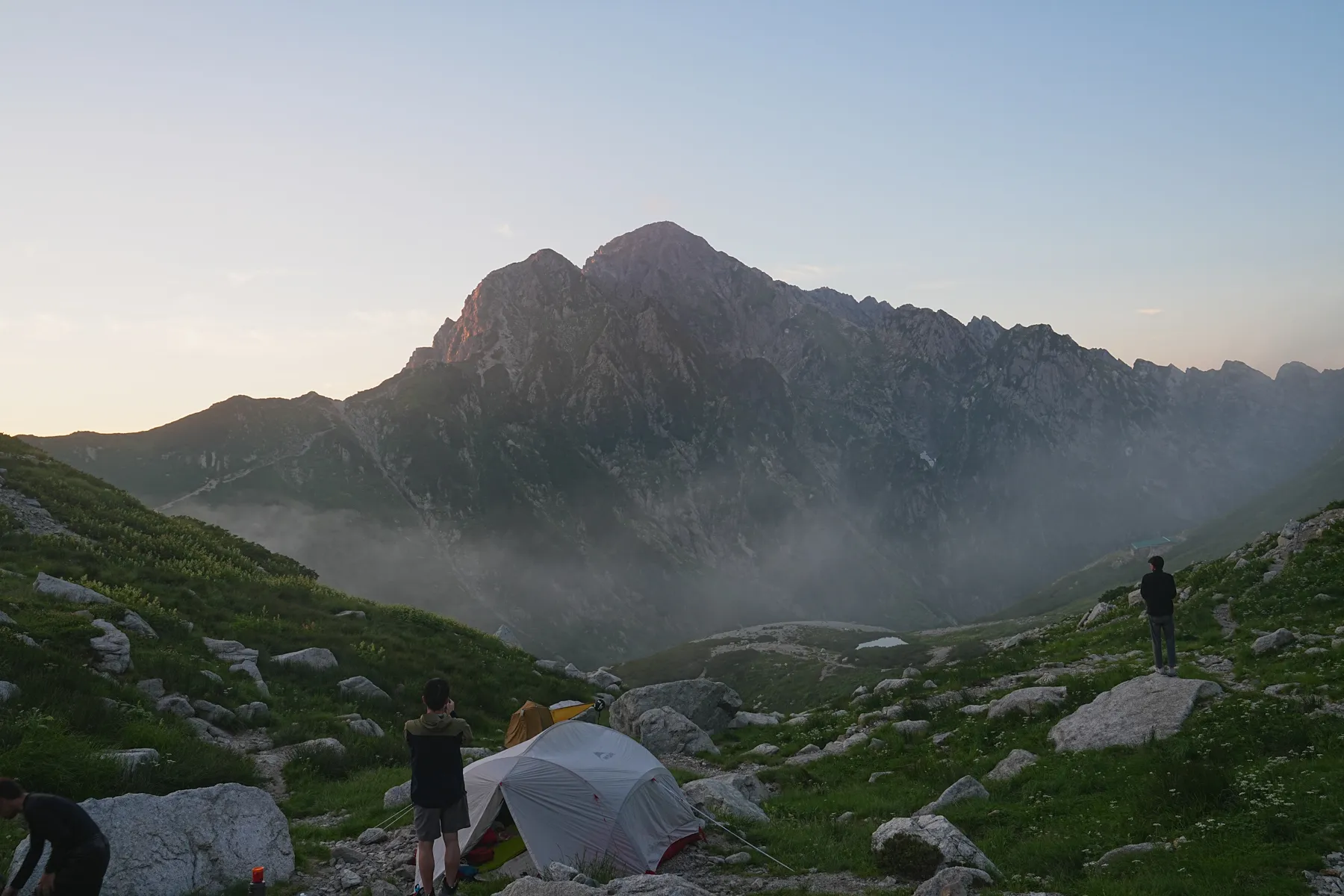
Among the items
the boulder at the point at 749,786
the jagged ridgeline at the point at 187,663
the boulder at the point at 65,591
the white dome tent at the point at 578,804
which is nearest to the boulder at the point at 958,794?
the boulder at the point at 749,786

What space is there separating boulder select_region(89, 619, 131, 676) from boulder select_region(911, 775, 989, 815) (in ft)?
A: 72.7

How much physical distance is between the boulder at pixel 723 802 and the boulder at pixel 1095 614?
27118 mm

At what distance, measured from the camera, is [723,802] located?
2002 cm

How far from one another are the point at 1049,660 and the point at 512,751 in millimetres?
23553

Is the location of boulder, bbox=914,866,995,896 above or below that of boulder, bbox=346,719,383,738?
below

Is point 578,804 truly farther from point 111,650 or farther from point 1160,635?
point 1160,635

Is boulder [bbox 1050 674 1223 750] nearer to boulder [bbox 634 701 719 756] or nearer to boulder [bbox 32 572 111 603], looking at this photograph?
boulder [bbox 634 701 719 756]


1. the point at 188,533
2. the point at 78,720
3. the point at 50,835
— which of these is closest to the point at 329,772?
the point at 78,720

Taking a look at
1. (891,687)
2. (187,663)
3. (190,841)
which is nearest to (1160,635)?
(891,687)

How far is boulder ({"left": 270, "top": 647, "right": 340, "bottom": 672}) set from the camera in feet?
102

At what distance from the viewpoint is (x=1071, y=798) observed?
1684cm

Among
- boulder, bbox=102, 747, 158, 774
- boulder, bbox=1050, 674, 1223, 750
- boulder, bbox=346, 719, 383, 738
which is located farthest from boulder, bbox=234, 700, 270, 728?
boulder, bbox=1050, 674, 1223, 750

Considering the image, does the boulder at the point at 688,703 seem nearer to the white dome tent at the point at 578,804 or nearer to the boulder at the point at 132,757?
the white dome tent at the point at 578,804

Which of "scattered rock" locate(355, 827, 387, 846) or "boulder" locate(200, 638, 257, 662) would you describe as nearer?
"scattered rock" locate(355, 827, 387, 846)
